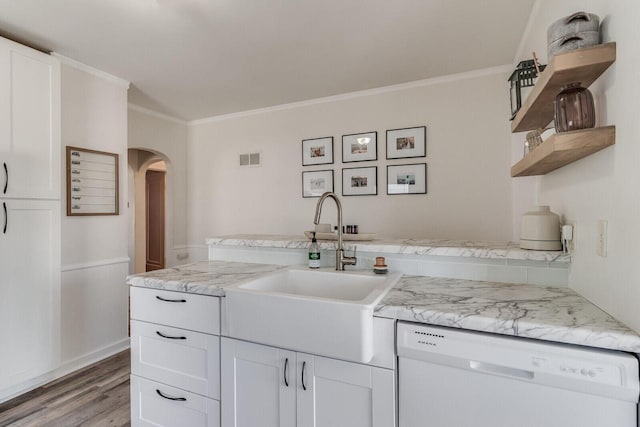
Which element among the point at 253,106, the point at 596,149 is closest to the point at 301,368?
the point at 596,149

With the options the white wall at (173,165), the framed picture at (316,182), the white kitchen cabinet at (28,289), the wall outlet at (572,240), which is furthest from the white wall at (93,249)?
the wall outlet at (572,240)

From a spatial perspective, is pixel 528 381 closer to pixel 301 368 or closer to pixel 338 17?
pixel 301 368

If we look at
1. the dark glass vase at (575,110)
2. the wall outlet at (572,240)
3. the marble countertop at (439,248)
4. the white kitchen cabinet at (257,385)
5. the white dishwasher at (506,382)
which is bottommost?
the white kitchen cabinet at (257,385)

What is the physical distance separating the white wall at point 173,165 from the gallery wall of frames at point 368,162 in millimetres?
1808

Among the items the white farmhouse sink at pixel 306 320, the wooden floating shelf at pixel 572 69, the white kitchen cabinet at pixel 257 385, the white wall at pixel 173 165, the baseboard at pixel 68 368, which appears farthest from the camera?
the white wall at pixel 173 165

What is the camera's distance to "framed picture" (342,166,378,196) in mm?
3275

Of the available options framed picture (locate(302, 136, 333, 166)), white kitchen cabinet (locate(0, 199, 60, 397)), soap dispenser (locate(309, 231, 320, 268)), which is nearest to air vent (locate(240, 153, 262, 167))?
framed picture (locate(302, 136, 333, 166))

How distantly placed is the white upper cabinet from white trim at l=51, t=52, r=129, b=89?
15 centimetres

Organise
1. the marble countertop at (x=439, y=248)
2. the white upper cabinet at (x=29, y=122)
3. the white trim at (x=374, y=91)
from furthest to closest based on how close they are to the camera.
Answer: the white trim at (x=374, y=91)
the white upper cabinet at (x=29, y=122)
the marble countertop at (x=439, y=248)

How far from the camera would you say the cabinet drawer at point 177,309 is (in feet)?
4.48

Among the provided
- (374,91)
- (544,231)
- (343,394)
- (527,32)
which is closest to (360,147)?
(374,91)

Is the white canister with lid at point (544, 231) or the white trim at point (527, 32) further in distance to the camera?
the white trim at point (527, 32)

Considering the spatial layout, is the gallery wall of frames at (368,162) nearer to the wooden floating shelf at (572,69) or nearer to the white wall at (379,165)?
the white wall at (379,165)

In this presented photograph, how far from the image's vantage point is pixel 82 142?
8.48ft
